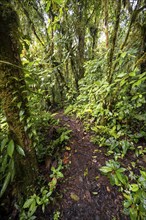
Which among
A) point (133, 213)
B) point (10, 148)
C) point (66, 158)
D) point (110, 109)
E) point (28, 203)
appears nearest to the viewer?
point (133, 213)

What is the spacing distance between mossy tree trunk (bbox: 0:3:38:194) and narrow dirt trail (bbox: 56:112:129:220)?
1.44 feet

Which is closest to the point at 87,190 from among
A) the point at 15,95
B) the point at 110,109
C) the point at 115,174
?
the point at 115,174

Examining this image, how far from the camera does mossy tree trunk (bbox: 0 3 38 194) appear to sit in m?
1.17

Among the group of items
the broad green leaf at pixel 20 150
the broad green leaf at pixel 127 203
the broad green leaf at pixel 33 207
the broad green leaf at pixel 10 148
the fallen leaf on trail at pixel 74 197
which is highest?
the broad green leaf at pixel 10 148

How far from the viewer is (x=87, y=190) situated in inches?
59.7

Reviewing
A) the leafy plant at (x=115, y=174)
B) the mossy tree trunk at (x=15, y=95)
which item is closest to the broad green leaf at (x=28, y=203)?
the mossy tree trunk at (x=15, y=95)

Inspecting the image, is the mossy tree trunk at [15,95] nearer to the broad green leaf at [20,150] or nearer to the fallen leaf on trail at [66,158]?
the broad green leaf at [20,150]

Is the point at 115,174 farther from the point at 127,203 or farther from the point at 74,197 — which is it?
the point at 74,197

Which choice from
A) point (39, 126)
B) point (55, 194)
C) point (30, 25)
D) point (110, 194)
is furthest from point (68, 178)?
point (30, 25)

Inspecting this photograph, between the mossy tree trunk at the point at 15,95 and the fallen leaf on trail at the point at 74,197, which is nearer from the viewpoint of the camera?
the mossy tree trunk at the point at 15,95

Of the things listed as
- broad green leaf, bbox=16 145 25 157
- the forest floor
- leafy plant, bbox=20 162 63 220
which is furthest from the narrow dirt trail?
broad green leaf, bbox=16 145 25 157

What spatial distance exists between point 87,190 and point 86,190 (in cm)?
1

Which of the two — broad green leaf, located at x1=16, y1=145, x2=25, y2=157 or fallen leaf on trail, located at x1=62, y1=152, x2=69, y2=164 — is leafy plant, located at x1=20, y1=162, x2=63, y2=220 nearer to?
fallen leaf on trail, located at x1=62, y1=152, x2=69, y2=164

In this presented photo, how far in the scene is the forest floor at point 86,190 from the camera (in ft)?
4.47
